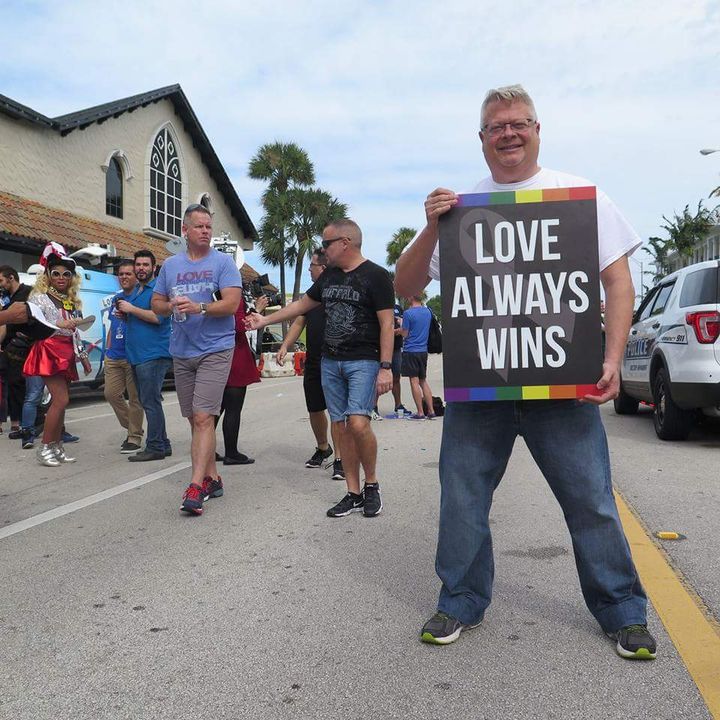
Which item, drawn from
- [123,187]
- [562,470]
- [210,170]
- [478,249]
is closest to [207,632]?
[562,470]

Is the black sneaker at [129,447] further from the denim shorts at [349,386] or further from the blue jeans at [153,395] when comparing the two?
the denim shorts at [349,386]

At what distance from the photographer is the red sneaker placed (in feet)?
16.3

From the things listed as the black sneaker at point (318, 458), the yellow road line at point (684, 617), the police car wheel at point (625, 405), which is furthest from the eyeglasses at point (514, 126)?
the police car wheel at point (625, 405)

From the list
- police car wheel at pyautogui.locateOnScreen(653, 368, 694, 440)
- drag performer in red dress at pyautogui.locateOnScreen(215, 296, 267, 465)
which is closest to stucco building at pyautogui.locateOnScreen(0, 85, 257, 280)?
drag performer in red dress at pyautogui.locateOnScreen(215, 296, 267, 465)

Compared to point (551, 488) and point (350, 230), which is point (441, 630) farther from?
point (350, 230)

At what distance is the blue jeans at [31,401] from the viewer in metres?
8.59

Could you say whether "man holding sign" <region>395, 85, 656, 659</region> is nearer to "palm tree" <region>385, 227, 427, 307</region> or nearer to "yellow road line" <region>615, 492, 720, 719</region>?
"yellow road line" <region>615, 492, 720, 719</region>

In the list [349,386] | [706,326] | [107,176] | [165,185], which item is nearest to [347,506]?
[349,386]

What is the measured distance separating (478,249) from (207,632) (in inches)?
70.0

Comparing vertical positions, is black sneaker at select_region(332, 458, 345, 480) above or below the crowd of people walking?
below

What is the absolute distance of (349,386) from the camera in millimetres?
5098

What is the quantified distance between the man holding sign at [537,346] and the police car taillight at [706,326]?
490cm

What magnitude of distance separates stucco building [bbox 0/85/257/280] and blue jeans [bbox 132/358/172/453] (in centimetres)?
805

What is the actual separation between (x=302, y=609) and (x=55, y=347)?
4734 millimetres
